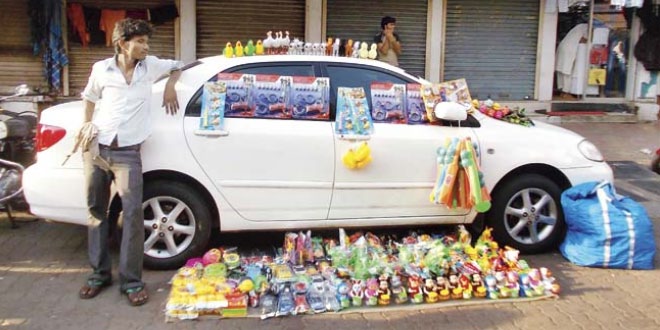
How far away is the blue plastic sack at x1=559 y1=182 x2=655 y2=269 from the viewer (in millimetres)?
5398

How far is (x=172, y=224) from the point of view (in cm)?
513

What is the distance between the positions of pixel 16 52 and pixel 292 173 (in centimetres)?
741

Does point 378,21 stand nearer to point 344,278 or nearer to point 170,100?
point 170,100

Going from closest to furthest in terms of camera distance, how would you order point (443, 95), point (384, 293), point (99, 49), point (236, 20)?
1. point (384, 293)
2. point (443, 95)
3. point (99, 49)
4. point (236, 20)

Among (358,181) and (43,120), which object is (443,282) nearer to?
(358,181)

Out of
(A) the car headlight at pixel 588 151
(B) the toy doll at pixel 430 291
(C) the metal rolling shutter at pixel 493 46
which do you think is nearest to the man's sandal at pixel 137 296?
(B) the toy doll at pixel 430 291

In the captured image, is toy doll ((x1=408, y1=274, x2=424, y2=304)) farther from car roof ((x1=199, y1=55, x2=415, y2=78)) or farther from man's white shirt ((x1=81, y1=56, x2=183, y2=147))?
man's white shirt ((x1=81, y1=56, x2=183, y2=147))

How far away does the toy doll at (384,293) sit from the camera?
4.66 meters

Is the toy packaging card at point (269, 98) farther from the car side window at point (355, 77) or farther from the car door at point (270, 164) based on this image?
the car side window at point (355, 77)

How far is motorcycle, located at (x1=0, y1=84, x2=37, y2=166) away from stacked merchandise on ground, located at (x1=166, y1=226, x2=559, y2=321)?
2.57 m

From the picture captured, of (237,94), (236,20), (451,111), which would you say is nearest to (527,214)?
(451,111)

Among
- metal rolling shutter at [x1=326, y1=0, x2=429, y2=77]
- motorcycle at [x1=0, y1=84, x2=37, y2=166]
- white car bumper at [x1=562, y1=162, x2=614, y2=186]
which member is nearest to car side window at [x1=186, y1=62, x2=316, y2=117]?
white car bumper at [x1=562, y1=162, x2=614, y2=186]

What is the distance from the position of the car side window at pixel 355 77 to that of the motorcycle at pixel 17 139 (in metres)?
3.01

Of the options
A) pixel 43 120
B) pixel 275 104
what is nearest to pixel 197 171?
pixel 275 104
